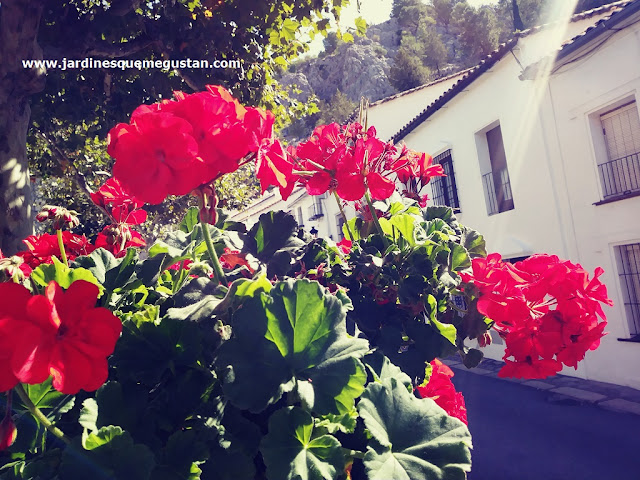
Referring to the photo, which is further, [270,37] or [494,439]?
[494,439]

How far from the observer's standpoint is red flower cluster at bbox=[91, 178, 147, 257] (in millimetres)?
1186

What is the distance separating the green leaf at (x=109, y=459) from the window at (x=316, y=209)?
61.0 ft

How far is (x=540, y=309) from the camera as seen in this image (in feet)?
3.63

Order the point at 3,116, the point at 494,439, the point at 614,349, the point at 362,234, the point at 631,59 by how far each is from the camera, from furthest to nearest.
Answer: the point at 614,349
the point at 631,59
the point at 494,439
the point at 3,116
the point at 362,234

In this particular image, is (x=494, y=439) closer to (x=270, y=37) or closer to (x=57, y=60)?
(x=270, y=37)

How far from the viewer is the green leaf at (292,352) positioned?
731 mm

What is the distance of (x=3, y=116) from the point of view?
12.0ft

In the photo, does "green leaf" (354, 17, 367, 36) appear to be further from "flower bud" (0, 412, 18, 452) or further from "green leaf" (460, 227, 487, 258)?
"flower bud" (0, 412, 18, 452)

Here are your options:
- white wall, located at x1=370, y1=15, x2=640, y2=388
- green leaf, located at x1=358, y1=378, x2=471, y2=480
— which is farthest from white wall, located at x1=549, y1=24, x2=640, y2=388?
green leaf, located at x1=358, y1=378, x2=471, y2=480

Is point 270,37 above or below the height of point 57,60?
above

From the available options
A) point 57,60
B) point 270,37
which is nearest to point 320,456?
point 57,60

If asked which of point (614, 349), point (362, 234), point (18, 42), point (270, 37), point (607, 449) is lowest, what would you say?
point (607, 449)

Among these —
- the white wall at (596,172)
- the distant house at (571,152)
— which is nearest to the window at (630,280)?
the distant house at (571,152)

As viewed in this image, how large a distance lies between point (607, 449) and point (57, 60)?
685 cm
